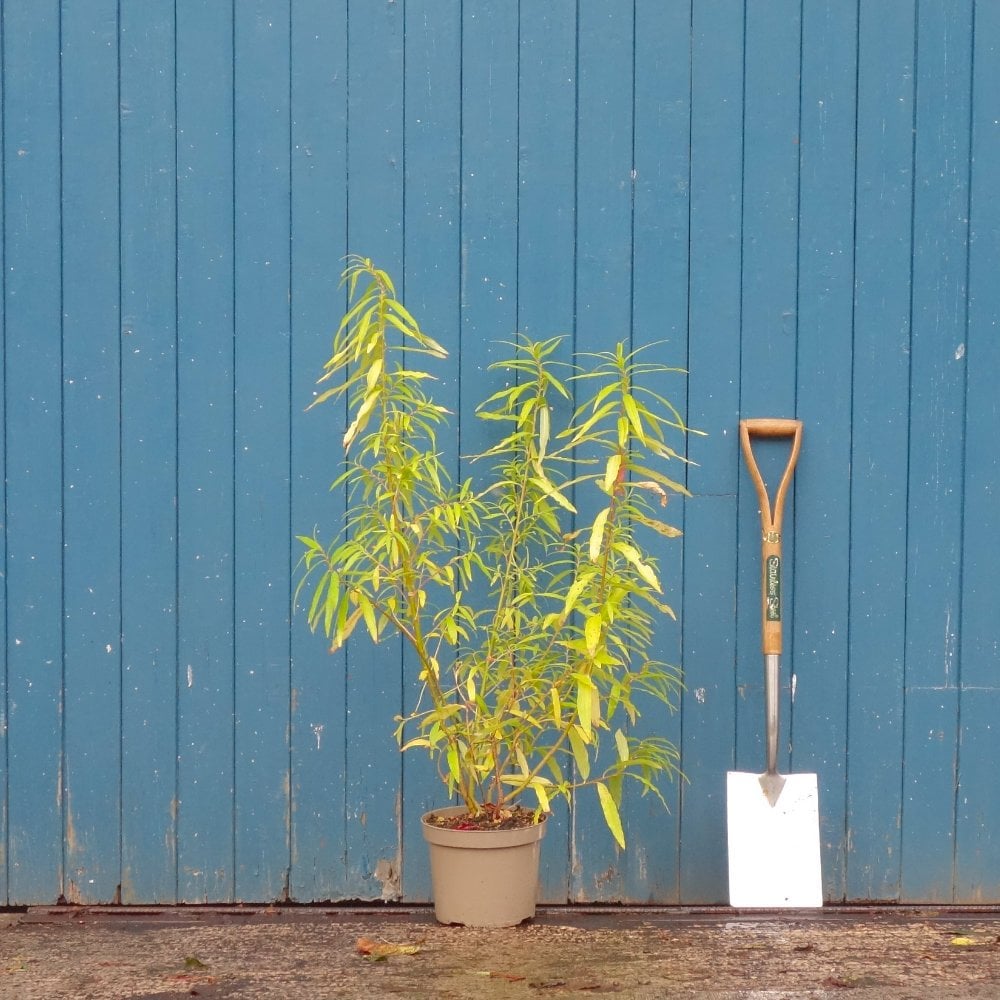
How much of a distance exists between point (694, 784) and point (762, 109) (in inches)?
59.4

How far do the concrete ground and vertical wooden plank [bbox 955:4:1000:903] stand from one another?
306 millimetres

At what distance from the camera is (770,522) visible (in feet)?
8.91

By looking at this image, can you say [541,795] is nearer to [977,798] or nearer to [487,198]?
[977,798]

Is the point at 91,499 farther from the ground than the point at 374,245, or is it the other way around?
the point at 374,245

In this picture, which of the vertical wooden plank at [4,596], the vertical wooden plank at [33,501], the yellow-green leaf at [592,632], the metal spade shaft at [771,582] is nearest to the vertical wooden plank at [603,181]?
the metal spade shaft at [771,582]

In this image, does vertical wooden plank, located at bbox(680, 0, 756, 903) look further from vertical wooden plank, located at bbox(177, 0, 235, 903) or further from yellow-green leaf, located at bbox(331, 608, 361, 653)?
vertical wooden plank, located at bbox(177, 0, 235, 903)

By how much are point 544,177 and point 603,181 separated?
131mm

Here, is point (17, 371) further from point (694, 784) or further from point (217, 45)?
point (694, 784)

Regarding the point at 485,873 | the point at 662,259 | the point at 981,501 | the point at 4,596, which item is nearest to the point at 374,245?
the point at 662,259

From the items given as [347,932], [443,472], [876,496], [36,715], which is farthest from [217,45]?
[347,932]

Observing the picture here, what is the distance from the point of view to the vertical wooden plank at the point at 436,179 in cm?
280

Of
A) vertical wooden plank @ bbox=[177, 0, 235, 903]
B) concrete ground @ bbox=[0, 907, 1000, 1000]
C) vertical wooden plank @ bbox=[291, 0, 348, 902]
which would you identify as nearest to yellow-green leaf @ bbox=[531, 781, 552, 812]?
concrete ground @ bbox=[0, 907, 1000, 1000]

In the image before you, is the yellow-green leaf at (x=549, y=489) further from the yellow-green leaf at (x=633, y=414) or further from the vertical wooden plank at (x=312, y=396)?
the vertical wooden plank at (x=312, y=396)

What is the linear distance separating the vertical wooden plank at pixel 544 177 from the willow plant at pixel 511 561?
83 mm
